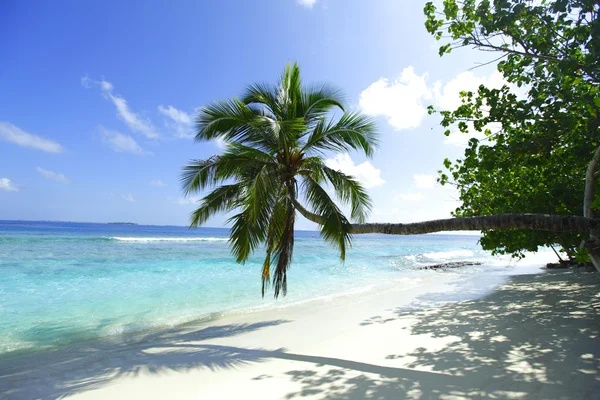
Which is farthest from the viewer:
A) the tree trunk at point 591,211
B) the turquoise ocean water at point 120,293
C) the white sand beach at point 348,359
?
the turquoise ocean water at point 120,293

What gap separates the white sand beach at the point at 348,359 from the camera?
3.65 metres

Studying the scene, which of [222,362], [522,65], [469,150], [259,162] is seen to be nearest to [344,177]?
[259,162]

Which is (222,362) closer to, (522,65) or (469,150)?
(469,150)

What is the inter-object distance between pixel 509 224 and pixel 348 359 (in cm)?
292

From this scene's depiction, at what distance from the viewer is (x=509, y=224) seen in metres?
Answer: 4.55

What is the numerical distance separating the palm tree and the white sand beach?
1483mm

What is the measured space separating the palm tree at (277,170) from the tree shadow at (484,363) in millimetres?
2312

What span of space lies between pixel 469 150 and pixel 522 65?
1747 millimetres

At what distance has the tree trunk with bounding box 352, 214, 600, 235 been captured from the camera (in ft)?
13.9

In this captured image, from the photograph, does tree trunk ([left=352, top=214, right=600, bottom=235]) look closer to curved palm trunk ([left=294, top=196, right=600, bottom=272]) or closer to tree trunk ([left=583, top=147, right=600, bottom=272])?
curved palm trunk ([left=294, top=196, right=600, bottom=272])

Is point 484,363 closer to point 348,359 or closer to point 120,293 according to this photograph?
point 348,359

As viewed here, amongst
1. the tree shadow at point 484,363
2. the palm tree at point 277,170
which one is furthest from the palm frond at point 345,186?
the tree shadow at point 484,363

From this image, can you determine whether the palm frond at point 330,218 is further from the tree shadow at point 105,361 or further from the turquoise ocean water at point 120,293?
the turquoise ocean water at point 120,293

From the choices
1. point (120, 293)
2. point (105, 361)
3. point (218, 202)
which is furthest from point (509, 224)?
point (120, 293)
